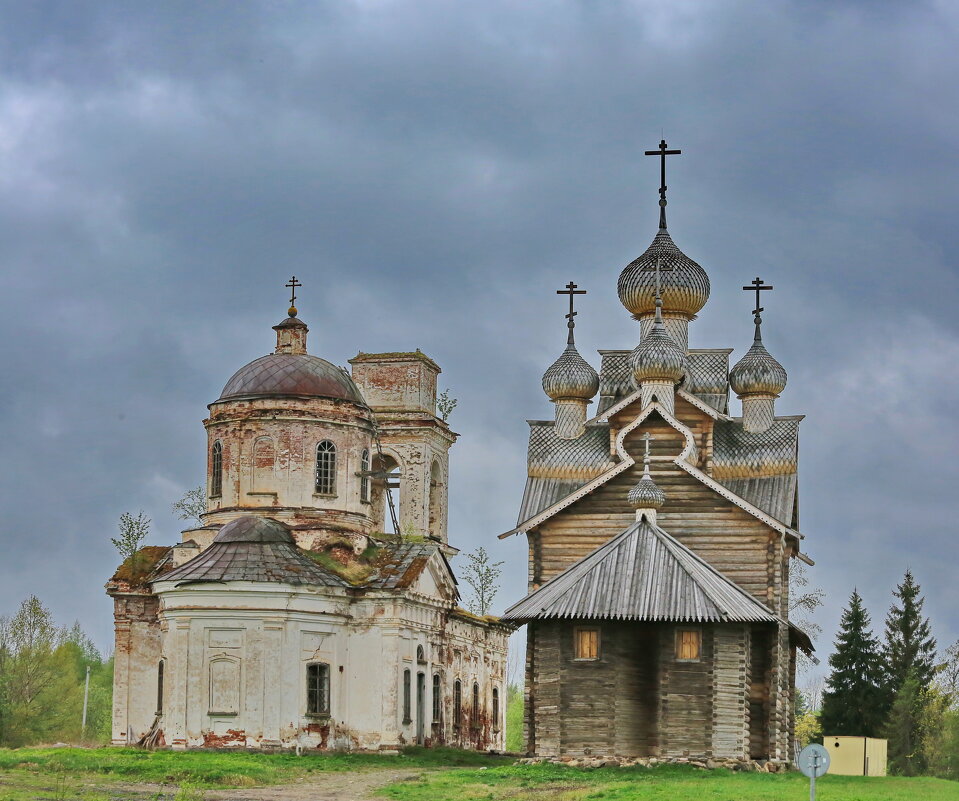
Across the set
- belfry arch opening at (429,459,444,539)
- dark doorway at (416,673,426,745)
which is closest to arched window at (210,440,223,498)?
dark doorway at (416,673,426,745)

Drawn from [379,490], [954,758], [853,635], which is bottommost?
[954,758]

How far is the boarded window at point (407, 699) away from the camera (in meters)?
40.2

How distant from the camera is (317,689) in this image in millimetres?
38750

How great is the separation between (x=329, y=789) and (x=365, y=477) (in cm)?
1291

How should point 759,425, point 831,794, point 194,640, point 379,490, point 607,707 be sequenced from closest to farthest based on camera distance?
point 831,794 → point 607,707 → point 194,640 → point 759,425 → point 379,490

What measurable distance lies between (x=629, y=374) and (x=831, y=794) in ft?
52.9


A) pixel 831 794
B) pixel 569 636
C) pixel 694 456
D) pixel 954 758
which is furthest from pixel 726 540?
pixel 954 758

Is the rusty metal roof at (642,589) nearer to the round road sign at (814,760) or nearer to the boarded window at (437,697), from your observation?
the boarded window at (437,697)

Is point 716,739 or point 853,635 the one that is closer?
point 716,739

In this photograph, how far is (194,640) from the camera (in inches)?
1489

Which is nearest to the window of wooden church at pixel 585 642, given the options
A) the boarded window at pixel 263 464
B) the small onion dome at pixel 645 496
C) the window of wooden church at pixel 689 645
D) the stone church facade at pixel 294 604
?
the window of wooden church at pixel 689 645

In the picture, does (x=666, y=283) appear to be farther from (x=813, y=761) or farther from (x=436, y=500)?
(x=813, y=761)

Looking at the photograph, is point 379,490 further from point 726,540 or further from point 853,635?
point 853,635

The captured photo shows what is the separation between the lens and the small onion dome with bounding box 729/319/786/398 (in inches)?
1601
